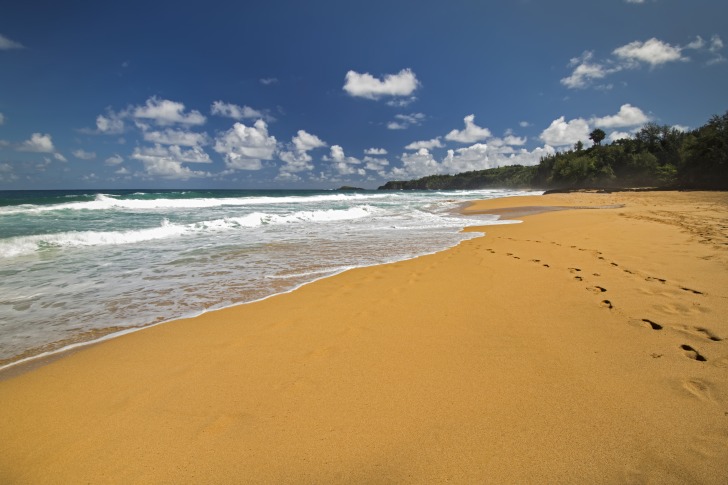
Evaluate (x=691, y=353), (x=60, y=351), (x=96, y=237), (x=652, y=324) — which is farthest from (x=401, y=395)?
(x=96, y=237)

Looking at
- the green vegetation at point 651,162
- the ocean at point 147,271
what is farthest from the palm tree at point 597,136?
the ocean at point 147,271

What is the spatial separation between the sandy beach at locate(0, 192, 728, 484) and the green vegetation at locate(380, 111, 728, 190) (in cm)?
4369

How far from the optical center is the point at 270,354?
318 centimetres

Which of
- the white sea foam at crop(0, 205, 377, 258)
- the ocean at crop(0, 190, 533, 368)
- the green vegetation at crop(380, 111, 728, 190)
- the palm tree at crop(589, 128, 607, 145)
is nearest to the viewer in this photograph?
the ocean at crop(0, 190, 533, 368)

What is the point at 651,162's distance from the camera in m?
53.4

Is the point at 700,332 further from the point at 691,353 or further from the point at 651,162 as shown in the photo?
the point at 651,162

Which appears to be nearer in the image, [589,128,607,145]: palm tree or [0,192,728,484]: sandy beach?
[0,192,728,484]: sandy beach

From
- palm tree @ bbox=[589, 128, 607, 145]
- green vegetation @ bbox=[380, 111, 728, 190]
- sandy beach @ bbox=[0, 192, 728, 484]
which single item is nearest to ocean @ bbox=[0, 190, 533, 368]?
sandy beach @ bbox=[0, 192, 728, 484]

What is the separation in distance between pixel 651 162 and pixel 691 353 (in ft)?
225

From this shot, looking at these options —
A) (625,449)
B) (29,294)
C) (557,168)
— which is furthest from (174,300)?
(557,168)

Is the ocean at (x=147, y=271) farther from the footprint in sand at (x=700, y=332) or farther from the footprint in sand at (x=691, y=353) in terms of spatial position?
the footprint in sand at (x=700, y=332)

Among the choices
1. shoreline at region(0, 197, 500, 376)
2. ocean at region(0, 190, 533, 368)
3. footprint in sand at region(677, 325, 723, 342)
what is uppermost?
footprint in sand at region(677, 325, 723, 342)

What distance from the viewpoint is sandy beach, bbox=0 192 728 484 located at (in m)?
1.82

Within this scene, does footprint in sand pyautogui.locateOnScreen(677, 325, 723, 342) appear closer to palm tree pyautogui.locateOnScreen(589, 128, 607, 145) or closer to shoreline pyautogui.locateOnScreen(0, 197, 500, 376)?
shoreline pyautogui.locateOnScreen(0, 197, 500, 376)
